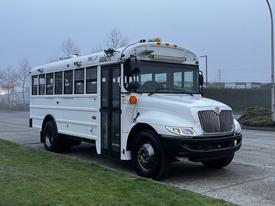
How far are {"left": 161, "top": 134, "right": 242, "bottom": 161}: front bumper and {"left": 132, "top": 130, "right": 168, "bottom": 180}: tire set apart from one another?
0.20 metres

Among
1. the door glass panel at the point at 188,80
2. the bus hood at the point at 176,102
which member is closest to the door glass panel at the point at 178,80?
the door glass panel at the point at 188,80

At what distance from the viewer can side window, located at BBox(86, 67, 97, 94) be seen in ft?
35.8

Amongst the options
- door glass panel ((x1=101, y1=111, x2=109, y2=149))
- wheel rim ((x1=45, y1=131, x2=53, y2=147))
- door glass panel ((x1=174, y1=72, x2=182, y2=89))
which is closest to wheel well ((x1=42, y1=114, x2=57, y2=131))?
wheel rim ((x1=45, y1=131, x2=53, y2=147))

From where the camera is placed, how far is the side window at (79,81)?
1158 centimetres

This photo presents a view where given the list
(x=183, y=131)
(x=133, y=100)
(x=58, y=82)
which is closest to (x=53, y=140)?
(x=58, y=82)

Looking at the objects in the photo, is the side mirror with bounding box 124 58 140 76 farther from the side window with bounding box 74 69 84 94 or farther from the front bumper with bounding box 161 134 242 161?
the side window with bounding box 74 69 84 94

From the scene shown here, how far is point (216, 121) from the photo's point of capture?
898cm

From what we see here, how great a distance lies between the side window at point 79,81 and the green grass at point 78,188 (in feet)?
7.83

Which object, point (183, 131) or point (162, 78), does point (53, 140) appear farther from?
point (183, 131)

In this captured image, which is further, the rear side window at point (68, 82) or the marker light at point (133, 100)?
the rear side window at point (68, 82)

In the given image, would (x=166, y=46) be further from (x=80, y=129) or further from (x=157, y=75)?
(x=80, y=129)

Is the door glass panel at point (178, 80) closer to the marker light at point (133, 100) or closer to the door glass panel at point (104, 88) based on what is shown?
the marker light at point (133, 100)

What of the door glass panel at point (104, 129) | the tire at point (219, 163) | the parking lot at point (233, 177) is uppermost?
the door glass panel at point (104, 129)

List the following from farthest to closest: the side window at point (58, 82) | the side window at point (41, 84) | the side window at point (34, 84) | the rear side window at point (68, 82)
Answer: the side window at point (34, 84)
the side window at point (41, 84)
the side window at point (58, 82)
the rear side window at point (68, 82)
